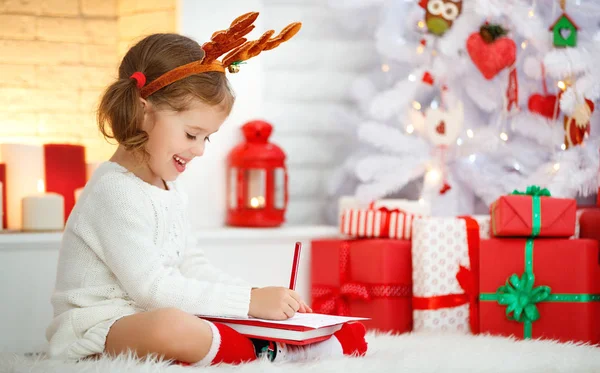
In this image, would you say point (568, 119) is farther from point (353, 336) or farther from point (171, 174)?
point (171, 174)

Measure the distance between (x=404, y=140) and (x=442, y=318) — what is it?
26.0 inches

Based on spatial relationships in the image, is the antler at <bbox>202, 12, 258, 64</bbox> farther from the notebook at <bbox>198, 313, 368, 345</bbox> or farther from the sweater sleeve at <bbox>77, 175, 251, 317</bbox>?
the notebook at <bbox>198, 313, 368, 345</bbox>

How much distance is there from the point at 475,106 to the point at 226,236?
98cm

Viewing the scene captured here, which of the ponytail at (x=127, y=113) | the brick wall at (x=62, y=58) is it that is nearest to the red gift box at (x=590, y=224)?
the ponytail at (x=127, y=113)

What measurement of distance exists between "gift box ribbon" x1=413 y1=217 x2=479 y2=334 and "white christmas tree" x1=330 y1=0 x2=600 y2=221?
36 cm

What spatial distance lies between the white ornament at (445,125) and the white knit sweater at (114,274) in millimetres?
1140

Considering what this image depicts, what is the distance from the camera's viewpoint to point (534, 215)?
2.07 meters

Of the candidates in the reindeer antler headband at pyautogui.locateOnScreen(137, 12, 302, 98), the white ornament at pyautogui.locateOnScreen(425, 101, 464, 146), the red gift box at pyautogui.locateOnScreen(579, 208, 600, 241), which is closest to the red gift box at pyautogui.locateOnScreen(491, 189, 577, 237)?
the red gift box at pyautogui.locateOnScreen(579, 208, 600, 241)

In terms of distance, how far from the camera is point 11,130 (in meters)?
2.53

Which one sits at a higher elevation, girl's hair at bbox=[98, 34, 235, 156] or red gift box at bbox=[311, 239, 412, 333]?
girl's hair at bbox=[98, 34, 235, 156]

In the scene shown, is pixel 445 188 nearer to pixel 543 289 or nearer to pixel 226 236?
pixel 543 289

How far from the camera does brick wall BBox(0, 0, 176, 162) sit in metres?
2.54

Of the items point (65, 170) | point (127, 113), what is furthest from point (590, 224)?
point (65, 170)

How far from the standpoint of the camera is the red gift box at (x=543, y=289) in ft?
6.69
